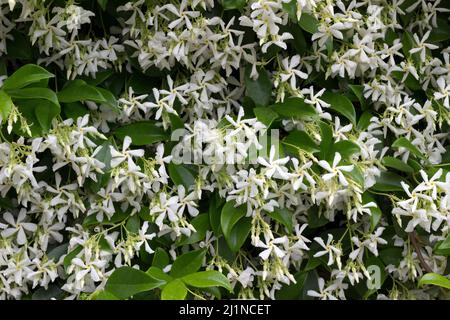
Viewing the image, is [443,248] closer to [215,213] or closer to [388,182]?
[388,182]

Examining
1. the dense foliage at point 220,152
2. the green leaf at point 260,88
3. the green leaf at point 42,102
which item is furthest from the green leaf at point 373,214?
the green leaf at point 42,102

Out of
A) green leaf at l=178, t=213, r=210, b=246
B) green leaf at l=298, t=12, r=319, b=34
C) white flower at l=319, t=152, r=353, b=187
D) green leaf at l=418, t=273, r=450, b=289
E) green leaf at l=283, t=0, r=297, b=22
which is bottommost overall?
green leaf at l=418, t=273, r=450, b=289

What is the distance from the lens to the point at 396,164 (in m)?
1.45

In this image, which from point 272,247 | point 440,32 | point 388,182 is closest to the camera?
point 272,247

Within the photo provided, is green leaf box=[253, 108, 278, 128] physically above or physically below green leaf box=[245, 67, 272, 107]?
below

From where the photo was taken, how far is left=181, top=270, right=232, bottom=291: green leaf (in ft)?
4.16

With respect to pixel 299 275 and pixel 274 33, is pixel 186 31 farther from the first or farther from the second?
pixel 299 275

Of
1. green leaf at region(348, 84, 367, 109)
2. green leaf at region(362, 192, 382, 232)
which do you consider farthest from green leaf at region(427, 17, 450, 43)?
green leaf at region(362, 192, 382, 232)

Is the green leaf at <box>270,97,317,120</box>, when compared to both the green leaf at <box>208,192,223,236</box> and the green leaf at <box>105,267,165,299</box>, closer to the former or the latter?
the green leaf at <box>208,192,223,236</box>

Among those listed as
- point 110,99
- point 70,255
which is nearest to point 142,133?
point 110,99

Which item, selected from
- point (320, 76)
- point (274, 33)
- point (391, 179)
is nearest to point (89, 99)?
point (274, 33)

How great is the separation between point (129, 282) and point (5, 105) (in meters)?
0.44

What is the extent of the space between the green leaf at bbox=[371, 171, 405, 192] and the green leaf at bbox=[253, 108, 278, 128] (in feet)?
0.96
